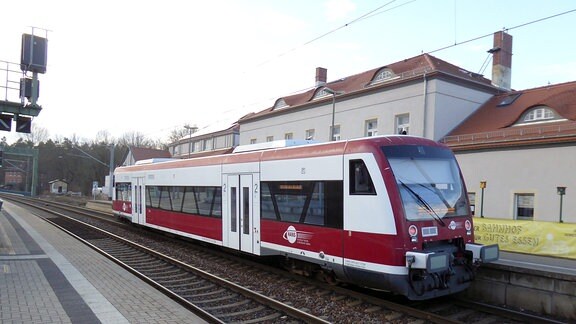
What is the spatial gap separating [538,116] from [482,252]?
2015 cm

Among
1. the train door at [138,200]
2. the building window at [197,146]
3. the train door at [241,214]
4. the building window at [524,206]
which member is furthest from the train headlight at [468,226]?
the building window at [197,146]

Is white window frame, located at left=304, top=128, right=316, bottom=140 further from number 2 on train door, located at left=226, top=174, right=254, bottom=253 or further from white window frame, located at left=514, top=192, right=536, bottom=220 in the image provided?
number 2 on train door, located at left=226, top=174, right=254, bottom=253

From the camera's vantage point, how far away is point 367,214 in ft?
24.8

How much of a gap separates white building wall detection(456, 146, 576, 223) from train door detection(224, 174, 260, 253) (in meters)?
16.3

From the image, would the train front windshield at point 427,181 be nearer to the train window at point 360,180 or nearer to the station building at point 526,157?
the train window at point 360,180

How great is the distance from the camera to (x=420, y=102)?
91.8 ft

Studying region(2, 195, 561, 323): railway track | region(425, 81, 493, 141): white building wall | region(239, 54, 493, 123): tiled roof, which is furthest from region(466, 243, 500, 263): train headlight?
region(425, 81, 493, 141): white building wall

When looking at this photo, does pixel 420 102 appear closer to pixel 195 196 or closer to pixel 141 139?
pixel 195 196

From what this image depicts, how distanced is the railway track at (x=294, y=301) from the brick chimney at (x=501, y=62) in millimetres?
27810

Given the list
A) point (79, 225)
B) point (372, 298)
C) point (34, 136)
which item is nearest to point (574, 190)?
point (372, 298)

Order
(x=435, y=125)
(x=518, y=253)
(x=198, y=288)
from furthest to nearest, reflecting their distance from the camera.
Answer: (x=435, y=125) → (x=518, y=253) → (x=198, y=288)

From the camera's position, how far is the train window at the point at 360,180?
7.64 m

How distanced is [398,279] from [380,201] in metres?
1.26

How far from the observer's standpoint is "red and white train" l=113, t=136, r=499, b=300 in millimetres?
7215
